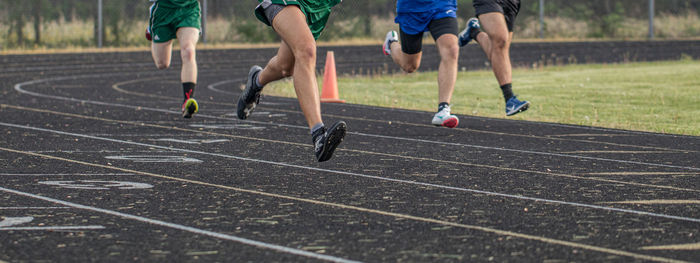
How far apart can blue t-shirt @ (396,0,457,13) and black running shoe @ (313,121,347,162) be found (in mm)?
3447

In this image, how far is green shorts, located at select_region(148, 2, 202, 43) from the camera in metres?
12.2

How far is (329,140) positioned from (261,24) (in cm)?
2781

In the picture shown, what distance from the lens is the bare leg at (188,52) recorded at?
469 inches

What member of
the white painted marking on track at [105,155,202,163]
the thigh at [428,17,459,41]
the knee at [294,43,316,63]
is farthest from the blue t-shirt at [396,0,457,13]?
the knee at [294,43,316,63]

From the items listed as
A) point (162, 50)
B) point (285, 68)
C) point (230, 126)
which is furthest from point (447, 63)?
point (162, 50)

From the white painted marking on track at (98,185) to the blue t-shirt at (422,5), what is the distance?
4.01m

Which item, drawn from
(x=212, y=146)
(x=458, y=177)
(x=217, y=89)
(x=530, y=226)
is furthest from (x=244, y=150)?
(x=217, y=89)

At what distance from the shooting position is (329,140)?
23.7 feet

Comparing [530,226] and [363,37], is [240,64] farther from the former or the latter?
[530,226]

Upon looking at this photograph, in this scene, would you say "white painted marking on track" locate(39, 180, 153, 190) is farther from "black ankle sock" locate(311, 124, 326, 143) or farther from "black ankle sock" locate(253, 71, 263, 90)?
"black ankle sock" locate(253, 71, 263, 90)

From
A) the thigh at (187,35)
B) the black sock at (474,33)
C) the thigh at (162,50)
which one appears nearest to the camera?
the black sock at (474,33)

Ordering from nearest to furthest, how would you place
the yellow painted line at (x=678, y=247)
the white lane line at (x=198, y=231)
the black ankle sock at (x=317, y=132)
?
the white lane line at (x=198, y=231) < the yellow painted line at (x=678, y=247) < the black ankle sock at (x=317, y=132)

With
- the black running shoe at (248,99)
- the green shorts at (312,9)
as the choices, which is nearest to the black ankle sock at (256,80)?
the black running shoe at (248,99)

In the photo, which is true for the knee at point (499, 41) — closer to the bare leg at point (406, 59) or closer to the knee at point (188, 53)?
the bare leg at point (406, 59)
